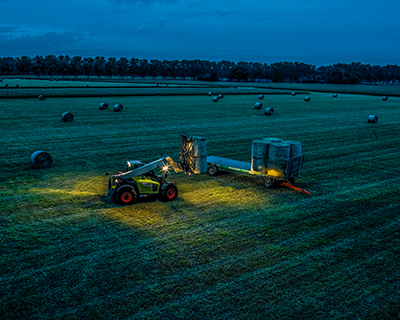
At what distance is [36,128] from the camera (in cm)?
3131

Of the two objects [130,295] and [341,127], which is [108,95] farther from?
[130,295]

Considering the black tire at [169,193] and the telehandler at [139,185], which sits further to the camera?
the black tire at [169,193]

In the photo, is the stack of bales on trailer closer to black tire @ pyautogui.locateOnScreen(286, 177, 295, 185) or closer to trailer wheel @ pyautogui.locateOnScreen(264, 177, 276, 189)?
trailer wheel @ pyautogui.locateOnScreen(264, 177, 276, 189)

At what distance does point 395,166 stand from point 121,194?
15.1 metres

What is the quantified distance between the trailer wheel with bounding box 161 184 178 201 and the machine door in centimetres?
28

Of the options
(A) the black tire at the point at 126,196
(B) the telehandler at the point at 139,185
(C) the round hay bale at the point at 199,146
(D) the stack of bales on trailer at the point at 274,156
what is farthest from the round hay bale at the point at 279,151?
(A) the black tire at the point at 126,196

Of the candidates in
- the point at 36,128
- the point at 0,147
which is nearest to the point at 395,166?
the point at 0,147

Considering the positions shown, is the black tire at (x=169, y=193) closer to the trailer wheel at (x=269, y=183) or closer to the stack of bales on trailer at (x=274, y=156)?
the stack of bales on trailer at (x=274, y=156)

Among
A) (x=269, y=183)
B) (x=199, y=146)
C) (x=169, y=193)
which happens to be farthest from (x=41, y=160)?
(x=269, y=183)

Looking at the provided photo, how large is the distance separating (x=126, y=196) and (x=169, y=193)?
5.37 feet

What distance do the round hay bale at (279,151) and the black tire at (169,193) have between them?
14.4 feet

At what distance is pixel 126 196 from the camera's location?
1401cm

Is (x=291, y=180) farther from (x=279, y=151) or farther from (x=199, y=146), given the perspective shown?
(x=199, y=146)

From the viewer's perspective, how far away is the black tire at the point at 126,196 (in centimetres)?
1388
